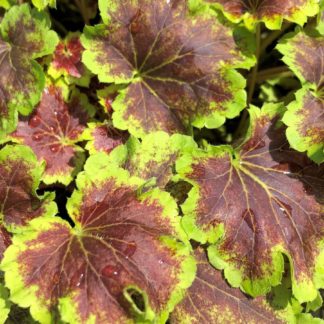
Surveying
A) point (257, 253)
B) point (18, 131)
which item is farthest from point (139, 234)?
point (18, 131)

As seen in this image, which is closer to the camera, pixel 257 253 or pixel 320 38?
pixel 257 253

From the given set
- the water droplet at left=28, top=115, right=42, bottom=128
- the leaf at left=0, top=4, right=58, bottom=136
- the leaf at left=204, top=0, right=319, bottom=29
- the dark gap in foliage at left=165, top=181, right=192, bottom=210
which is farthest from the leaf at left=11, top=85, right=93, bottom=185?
the leaf at left=204, top=0, right=319, bottom=29

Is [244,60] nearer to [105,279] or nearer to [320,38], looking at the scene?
[320,38]

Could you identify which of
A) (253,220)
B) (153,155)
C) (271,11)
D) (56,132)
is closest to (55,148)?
(56,132)

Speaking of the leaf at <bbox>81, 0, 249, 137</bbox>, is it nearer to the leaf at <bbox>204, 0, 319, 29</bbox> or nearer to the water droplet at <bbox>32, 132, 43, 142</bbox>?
the leaf at <bbox>204, 0, 319, 29</bbox>

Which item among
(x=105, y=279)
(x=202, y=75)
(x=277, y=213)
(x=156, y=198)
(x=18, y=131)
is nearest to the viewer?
(x=105, y=279)

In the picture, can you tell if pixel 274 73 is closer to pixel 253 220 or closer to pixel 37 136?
pixel 253 220
